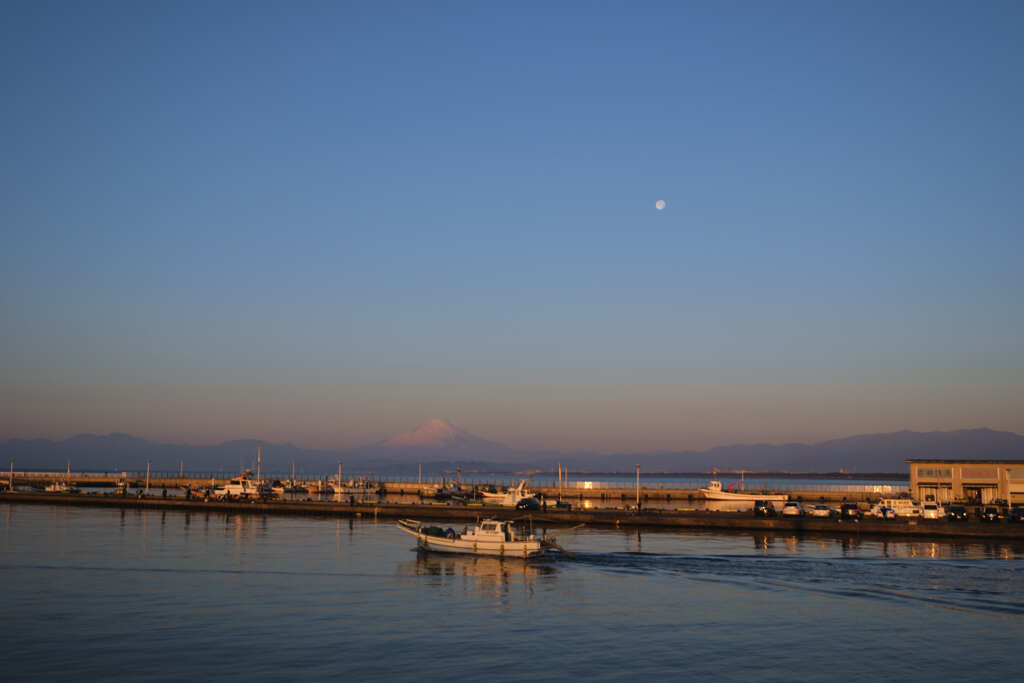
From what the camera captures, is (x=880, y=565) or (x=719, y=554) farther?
(x=719, y=554)

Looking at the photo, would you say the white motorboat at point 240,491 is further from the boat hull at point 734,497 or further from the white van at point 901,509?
the white van at point 901,509

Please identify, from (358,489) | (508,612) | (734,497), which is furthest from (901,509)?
(358,489)

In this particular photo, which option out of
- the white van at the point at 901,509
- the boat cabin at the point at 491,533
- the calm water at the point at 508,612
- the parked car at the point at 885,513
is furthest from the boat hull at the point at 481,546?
the white van at the point at 901,509

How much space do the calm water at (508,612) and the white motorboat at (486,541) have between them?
3.67 ft

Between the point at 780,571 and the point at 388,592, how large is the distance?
29.1 m

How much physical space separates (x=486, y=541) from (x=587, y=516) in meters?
33.8

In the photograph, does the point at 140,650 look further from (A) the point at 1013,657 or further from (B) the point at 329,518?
(B) the point at 329,518

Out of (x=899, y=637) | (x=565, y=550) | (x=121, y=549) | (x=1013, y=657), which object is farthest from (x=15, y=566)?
(x=1013, y=657)

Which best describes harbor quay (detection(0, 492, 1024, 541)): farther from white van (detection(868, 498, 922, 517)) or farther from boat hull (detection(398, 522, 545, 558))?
boat hull (detection(398, 522, 545, 558))

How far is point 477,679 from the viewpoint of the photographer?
108ft

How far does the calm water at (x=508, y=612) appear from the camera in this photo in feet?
114

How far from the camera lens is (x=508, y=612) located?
4588 centimetres

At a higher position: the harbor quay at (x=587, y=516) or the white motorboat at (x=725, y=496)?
the harbor quay at (x=587, y=516)

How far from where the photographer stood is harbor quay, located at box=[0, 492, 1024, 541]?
8350cm
